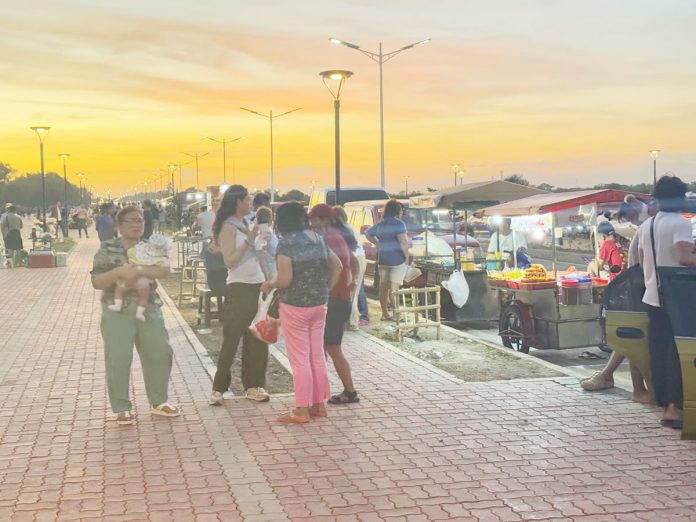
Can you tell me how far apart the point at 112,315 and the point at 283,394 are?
1.81m

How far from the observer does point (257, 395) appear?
24.1 feet

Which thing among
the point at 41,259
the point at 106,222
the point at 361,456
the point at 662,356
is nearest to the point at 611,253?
the point at 662,356

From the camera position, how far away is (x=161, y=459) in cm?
576

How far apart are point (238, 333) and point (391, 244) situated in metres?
5.41

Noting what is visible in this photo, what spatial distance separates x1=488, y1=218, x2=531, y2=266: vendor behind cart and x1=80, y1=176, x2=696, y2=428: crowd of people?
7382 mm

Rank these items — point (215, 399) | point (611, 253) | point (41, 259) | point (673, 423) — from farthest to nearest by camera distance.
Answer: point (41, 259) → point (611, 253) → point (215, 399) → point (673, 423)

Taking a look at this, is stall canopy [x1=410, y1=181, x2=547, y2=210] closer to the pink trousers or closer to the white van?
the pink trousers

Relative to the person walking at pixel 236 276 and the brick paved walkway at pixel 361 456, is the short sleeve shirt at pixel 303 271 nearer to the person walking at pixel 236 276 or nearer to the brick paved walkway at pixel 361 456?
the person walking at pixel 236 276

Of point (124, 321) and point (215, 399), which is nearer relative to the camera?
point (124, 321)

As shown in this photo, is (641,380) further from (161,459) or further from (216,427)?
(161,459)

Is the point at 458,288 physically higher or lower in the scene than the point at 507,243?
lower

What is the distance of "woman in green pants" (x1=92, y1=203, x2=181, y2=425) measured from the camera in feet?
21.6

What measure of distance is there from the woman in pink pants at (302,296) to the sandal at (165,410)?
34.1 inches

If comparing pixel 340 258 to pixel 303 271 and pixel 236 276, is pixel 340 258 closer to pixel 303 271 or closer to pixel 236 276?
pixel 236 276
